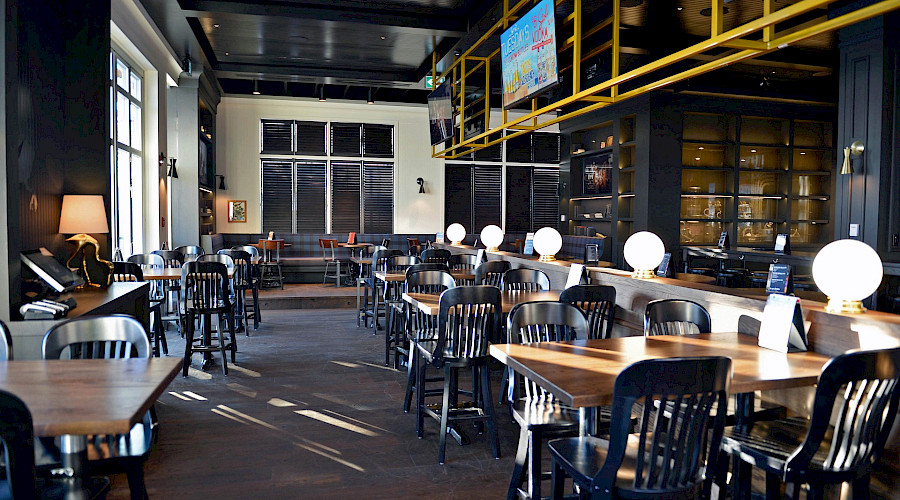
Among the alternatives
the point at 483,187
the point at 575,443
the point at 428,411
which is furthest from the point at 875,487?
the point at 483,187

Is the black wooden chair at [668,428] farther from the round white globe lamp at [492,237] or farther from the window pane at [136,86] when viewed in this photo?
the window pane at [136,86]

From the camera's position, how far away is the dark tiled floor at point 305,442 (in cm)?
303

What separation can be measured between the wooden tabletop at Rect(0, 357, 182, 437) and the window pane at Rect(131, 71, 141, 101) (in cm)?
650

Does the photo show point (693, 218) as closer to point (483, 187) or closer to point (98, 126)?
point (483, 187)

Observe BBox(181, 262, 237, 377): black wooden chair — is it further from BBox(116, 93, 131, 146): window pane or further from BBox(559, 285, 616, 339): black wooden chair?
BBox(559, 285, 616, 339): black wooden chair

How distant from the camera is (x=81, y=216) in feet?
13.9

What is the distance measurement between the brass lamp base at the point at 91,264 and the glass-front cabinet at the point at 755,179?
7.33 m

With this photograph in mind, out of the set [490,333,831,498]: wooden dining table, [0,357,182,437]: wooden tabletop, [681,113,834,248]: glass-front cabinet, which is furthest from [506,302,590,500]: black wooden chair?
[681,113,834,248]: glass-front cabinet

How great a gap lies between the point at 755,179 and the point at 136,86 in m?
9.04

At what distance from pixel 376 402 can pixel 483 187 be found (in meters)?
9.46

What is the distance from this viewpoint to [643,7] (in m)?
6.11

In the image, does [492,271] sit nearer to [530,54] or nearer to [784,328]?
[530,54]

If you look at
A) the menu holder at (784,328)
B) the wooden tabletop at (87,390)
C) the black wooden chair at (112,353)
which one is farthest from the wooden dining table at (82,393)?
the menu holder at (784,328)

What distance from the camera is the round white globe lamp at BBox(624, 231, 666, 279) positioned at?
414 centimetres
